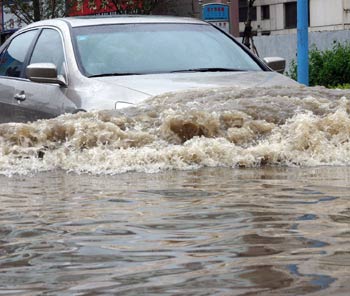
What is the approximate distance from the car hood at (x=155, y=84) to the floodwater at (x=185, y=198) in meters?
0.19

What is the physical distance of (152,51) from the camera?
8562 millimetres

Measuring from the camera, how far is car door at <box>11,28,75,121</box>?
8320 millimetres

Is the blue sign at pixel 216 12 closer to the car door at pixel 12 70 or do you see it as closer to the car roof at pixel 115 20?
the car door at pixel 12 70

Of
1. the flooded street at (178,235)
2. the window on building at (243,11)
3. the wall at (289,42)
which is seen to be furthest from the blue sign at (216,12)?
the window on building at (243,11)

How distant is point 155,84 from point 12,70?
2.35 m

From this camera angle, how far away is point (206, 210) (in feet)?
15.3

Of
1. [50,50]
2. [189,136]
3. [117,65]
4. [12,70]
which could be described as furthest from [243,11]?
[189,136]

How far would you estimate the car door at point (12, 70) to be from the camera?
925 centimetres

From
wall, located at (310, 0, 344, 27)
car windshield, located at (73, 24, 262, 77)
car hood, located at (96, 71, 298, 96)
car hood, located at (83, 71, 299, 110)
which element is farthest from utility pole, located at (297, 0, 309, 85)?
wall, located at (310, 0, 344, 27)

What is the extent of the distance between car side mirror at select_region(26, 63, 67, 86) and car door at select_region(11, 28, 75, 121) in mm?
56

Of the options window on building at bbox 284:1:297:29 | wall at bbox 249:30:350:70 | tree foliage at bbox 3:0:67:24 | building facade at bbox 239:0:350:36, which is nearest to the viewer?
wall at bbox 249:30:350:70

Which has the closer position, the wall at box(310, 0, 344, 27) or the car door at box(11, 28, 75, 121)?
the car door at box(11, 28, 75, 121)

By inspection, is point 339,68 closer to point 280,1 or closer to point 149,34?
point 149,34

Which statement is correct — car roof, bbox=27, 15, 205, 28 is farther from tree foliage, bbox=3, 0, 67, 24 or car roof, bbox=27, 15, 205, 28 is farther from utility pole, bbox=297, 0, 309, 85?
tree foliage, bbox=3, 0, 67, 24
